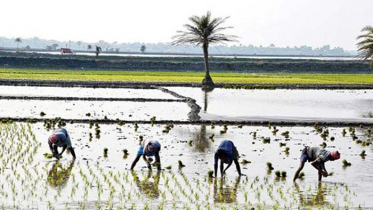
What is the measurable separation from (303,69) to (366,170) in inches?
2912

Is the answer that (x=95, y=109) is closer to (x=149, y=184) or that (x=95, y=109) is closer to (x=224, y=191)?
(x=149, y=184)

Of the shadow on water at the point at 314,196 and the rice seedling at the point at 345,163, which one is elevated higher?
the rice seedling at the point at 345,163

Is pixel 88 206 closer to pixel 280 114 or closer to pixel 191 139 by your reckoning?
pixel 191 139

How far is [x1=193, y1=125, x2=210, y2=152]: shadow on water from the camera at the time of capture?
2358 cm

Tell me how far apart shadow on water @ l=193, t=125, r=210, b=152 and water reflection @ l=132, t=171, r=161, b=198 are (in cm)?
472

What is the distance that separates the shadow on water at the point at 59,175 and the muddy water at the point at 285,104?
13.4 metres

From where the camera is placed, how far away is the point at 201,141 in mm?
25266

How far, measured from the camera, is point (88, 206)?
14.8 metres

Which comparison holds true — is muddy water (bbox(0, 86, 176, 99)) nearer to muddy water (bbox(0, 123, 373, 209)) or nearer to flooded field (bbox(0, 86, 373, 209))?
flooded field (bbox(0, 86, 373, 209))

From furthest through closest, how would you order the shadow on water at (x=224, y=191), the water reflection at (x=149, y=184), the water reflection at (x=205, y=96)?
1. the water reflection at (x=205, y=96)
2. the water reflection at (x=149, y=184)
3. the shadow on water at (x=224, y=191)

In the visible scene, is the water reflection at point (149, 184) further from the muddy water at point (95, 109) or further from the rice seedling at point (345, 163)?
the muddy water at point (95, 109)

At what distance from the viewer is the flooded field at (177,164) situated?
15.8 metres

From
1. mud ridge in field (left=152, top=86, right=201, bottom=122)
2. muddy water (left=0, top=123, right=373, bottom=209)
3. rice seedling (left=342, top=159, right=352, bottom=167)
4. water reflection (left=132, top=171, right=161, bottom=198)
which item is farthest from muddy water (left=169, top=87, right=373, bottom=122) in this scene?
water reflection (left=132, top=171, right=161, bottom=198)

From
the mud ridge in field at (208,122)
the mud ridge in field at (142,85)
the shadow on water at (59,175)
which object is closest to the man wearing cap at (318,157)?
the shadow on water at (59,175)
